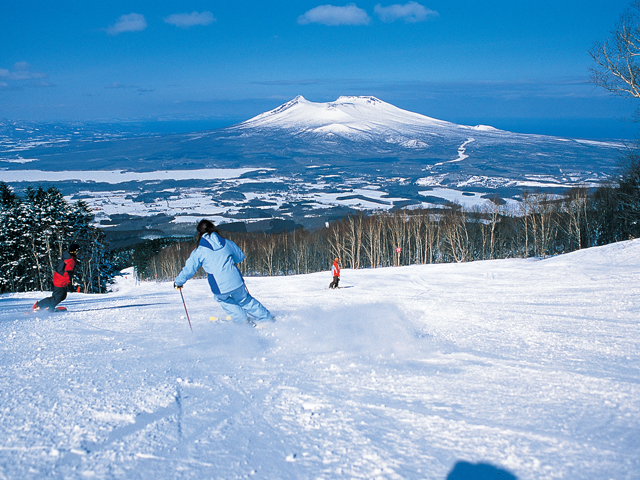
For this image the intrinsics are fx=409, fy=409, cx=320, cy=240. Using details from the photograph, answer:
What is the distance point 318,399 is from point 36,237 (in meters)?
Result: 35.7

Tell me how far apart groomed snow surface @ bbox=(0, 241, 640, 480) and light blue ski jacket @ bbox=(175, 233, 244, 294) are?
2.46 feet

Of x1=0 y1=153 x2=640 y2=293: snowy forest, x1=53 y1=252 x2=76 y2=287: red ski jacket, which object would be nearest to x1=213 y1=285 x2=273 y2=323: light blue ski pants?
x1=53 y1=252 x2=76 y2=287: red ski jacket

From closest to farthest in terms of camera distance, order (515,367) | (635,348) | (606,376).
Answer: (606,376) < (515,367) < (635,348)

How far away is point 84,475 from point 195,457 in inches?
26.8

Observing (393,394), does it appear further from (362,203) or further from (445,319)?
(362,203)

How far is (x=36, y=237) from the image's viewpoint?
31906 millimetres

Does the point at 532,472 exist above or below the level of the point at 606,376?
above

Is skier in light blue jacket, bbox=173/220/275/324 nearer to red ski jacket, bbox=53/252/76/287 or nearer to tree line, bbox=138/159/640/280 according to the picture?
red ski jacket, bbox=53/252/76/287

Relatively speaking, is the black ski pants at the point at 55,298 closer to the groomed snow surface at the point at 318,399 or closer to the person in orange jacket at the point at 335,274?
the groomed snow surface at the point at 318,399

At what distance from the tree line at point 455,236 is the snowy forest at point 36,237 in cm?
2290

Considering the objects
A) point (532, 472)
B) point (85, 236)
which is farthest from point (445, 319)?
point (85, 236)

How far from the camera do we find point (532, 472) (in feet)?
9.04

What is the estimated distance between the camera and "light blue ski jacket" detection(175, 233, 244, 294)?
648cm

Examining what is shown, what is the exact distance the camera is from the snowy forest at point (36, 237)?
101ft
